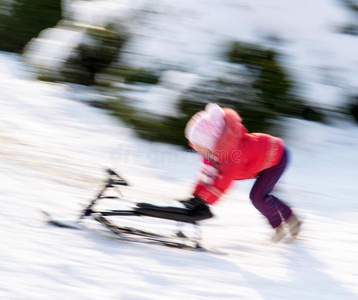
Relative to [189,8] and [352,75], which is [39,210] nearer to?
[189,8]

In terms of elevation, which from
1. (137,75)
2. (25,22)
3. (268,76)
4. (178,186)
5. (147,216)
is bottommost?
(178,186)

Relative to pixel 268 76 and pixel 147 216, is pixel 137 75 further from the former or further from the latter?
pixel 147 216

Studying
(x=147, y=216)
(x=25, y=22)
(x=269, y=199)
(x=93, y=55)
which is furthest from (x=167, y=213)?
(x=25, y=22)

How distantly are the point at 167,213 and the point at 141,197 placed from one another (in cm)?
120

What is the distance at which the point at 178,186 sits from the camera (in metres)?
5.45

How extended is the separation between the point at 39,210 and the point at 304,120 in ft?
13.2

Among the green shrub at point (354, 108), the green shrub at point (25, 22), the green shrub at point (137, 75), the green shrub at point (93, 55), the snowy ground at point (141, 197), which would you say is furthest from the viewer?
the green shrub at point (25, 22)

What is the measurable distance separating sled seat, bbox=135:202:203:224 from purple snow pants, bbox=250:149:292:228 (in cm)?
50

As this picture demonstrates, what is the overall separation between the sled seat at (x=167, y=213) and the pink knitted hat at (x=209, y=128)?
50cm

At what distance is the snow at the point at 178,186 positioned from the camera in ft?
10.6

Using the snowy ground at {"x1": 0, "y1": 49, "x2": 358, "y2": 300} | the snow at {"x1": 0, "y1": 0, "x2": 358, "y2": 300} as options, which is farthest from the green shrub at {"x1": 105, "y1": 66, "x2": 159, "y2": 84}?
the snowy ground at {"x1": 0, "y1": 49, "x2": 358, "y2": 300}

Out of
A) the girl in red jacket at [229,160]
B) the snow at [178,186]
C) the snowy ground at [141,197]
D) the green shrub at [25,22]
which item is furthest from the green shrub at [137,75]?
the girl in red jacket at [229,160]

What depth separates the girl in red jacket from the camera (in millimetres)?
3764

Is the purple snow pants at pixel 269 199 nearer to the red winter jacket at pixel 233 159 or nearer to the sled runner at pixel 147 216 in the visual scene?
the red winter jacket at pixel 233 159
